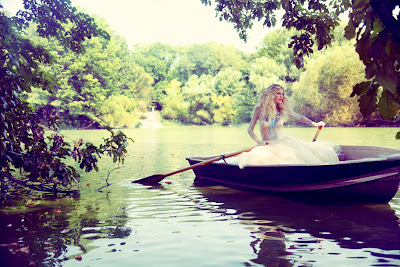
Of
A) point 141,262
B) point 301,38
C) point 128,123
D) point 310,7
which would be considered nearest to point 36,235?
point 141,262

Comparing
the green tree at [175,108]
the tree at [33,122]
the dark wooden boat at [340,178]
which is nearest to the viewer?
the tree at [33,122]

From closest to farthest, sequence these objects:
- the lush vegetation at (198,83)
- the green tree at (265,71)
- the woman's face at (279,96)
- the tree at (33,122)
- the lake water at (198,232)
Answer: the lake water at (198,232), the tree at (33,122), the woman's face at (279,96), the lush vegetation at (198,83), the green tree at (265,71)

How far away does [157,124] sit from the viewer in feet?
191

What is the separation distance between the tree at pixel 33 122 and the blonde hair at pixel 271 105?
8.03ft

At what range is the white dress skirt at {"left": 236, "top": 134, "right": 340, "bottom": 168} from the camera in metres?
6.95

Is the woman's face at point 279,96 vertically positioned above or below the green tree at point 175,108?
below

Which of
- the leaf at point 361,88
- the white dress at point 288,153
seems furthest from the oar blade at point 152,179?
the leaf at point 361,88

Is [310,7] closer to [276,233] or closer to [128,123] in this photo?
[276,233]

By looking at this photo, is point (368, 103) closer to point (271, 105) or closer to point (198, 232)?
point (198, 232)

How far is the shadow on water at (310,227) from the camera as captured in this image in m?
4.01

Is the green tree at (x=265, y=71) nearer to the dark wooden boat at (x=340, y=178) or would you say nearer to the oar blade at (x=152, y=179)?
the oar blade at (x=152, y=179)

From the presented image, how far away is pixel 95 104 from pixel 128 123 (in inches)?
170

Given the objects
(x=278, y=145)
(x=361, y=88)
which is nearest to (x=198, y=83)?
(x=278, y=145)

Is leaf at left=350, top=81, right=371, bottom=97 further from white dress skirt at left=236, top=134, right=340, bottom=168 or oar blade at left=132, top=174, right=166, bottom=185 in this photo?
oar blade at left=132, top=174, right=166, bottom=185
